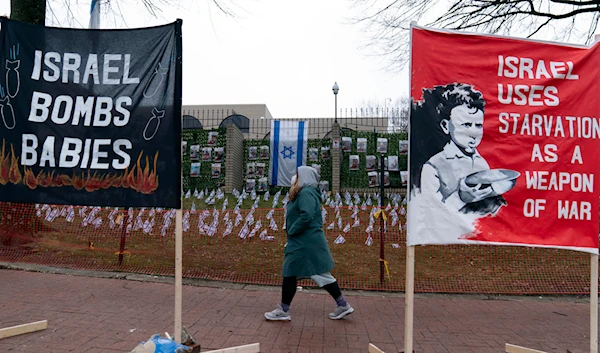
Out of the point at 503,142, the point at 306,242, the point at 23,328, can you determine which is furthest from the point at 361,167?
the point at 23,328

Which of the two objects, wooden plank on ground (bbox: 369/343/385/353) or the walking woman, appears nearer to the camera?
wooden plank on ground (bbox: 369/343/385/353)

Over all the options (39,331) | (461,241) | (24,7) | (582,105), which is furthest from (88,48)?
(24,7)

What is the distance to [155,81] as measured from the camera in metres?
3.47

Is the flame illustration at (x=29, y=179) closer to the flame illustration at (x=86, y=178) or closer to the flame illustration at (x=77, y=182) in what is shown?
the flame illustration at (x=86, y=178)

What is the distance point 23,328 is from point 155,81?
2695 mm

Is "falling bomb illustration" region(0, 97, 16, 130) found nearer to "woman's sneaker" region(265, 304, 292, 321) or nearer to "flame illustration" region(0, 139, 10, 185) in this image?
"flame illustration" region(0, 139, 10, 185)

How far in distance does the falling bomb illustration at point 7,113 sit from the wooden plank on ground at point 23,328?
191 cm

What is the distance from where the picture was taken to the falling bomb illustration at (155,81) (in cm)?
346

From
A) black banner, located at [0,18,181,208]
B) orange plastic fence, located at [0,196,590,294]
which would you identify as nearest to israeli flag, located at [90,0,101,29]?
orange plastic fence, located at [0,196,590,294]

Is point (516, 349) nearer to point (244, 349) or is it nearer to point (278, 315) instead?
point (278, 315)

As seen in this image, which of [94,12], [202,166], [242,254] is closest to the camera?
[242,254]

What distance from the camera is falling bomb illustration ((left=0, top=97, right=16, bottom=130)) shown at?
3.74 metres

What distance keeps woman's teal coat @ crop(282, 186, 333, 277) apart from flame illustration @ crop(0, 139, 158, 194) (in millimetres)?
1534

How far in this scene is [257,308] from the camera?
4754 mm
